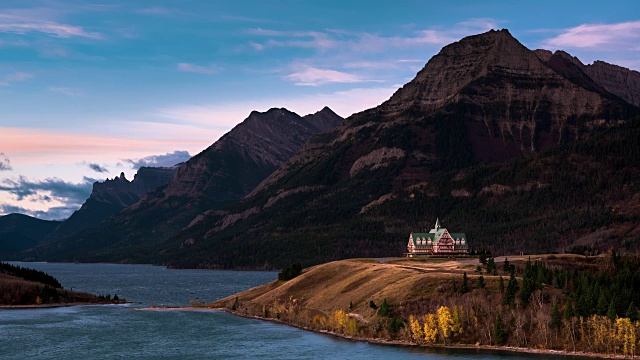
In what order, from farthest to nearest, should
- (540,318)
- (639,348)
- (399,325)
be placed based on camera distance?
(399,325)
(540,318)
(639,348)

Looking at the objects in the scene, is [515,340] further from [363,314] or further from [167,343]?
[167,343]

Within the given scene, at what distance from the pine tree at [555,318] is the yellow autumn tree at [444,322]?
71.9 feet

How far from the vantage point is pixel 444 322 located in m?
172

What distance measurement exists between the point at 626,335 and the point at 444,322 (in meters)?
37.6

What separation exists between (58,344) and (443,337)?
93.2 metres

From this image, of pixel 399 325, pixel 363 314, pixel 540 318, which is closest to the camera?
pixel 540 318

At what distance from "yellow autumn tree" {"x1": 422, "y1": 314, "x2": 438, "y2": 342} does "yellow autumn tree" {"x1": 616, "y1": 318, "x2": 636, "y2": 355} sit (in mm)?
37916

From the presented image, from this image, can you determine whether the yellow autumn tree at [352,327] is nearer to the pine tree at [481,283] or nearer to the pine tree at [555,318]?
the pine tree at [481,283]

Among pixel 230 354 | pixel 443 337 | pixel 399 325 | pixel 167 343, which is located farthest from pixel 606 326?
pixel 167 343

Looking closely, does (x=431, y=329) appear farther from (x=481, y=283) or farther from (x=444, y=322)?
(x=481, y=283)

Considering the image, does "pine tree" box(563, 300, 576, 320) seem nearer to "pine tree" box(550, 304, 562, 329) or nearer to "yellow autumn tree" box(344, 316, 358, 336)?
"pine tree" box(550, 304, 562, 329)

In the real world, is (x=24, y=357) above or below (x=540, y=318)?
below

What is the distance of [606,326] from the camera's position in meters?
158

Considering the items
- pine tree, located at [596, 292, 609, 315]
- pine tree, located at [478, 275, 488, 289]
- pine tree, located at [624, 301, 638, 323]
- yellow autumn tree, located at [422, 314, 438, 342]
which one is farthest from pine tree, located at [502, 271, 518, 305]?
pine tree, located at [624, 301, 638, 323]
